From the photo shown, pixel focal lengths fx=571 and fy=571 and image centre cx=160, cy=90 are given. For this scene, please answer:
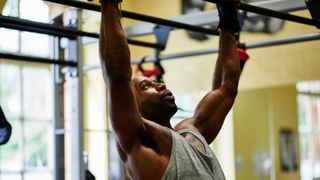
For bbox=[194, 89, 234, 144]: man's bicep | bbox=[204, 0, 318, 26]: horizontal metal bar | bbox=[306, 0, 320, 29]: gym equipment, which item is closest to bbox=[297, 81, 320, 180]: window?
bbox=[306, 0, 320, 29]: gym equipment

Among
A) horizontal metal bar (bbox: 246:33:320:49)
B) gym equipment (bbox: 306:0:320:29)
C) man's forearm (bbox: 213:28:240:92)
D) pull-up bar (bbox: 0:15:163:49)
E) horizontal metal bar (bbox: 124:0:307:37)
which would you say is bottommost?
man's forearm (bbox: 213:28:240:92)

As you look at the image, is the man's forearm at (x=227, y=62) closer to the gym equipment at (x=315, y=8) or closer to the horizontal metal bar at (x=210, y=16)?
the gym equipment at (x=315, y=8)

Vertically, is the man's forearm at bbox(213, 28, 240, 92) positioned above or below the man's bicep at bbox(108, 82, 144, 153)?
above

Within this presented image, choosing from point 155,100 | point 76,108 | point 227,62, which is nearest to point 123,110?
point 155,100

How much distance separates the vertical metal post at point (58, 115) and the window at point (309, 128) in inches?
165

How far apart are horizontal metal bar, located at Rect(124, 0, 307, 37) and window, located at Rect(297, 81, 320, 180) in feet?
12.2

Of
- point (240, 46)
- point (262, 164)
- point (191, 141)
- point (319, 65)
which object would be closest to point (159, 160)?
point (191, 141)

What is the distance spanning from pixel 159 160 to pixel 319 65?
2.93 m

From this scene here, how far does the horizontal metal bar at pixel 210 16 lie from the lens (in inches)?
121

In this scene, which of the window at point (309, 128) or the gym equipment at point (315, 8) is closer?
the gym equipment at point (315, 8)

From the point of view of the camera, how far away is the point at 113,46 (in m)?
1.82

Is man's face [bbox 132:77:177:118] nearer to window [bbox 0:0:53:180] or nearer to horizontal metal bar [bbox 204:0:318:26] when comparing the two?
horizontal metal bar [bbox 204:0:318:26]

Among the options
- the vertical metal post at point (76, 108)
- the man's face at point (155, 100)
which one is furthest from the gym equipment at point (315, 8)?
the vertical metal post at point (76, 108)

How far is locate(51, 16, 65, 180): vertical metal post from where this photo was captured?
3.34 metres
